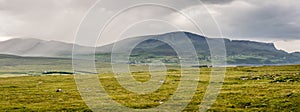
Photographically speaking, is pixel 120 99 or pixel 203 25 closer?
pixel 203 25

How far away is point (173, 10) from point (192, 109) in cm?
1179

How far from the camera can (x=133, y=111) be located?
4397 centimetres

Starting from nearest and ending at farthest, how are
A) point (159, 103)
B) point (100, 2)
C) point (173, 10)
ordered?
1. point (100, 2)
2. point (173, 10)
3. point (159, 103)

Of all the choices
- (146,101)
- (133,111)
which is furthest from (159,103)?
(133,111)

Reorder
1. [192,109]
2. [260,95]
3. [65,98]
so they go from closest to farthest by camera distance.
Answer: [192,109] → [260,95] → [65,98]

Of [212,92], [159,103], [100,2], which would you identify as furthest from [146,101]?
[100,2]

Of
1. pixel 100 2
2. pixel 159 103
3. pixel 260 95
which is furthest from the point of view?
pixel 260 95

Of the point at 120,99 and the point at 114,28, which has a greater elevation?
the point at 114,28

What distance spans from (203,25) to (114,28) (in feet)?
34.7

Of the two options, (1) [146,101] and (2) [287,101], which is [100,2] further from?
(2) [287,101]

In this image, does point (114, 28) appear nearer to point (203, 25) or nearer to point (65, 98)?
point (203, 25)

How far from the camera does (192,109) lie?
4391cm

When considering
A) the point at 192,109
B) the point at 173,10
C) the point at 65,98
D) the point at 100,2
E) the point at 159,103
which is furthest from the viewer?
the point at 65,98

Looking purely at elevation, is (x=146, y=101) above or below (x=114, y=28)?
below
